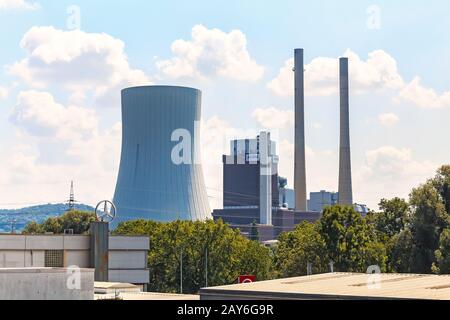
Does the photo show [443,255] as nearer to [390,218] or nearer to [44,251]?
[390,218]

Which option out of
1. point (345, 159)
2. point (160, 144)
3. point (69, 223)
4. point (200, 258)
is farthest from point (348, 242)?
point (345, 159)

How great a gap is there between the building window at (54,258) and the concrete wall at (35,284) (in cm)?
2818

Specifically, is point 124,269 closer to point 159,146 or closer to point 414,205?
point 414,205

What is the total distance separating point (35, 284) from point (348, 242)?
5193 centimetres

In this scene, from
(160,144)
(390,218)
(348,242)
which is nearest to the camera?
(348,242)

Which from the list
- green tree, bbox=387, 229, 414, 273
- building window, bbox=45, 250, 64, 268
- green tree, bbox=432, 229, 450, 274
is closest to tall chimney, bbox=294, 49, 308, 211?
green tree, bbox=387, 229, 414, 273

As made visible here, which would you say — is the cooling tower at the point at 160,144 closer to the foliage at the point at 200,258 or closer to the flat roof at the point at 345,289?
the foliage at the point at 200,258

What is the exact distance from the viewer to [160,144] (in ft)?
350

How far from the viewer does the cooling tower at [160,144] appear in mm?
106438

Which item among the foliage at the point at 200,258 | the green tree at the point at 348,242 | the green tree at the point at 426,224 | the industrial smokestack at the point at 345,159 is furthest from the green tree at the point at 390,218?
the industrial smokestack at the point at 345,159

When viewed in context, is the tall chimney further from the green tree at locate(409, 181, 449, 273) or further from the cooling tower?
the green tree at locate(409, 181, 449, 273)

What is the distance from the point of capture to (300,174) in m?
159

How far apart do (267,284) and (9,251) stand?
26872 millimetres

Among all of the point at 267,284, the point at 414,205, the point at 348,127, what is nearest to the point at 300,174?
the point at 348,127
